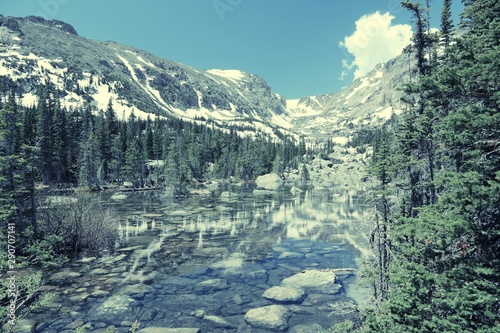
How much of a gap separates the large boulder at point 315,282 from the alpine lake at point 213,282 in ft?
0.22

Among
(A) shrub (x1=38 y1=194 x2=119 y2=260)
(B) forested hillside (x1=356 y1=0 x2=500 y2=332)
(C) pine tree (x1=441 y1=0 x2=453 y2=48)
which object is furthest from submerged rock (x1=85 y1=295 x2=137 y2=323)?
(C) pine tree (x1=441 y1=0 x2=453 y2=48)

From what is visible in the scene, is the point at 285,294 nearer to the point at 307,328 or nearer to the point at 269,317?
the point at 269,317

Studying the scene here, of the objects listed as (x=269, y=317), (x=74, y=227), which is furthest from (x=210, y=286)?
(x=74, y=227)

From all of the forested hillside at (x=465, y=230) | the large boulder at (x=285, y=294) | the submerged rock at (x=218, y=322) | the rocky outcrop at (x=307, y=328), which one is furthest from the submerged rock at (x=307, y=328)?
the forested hillside at (x=465, y=230)

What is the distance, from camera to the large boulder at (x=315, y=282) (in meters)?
19.3

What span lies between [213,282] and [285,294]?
5.32m

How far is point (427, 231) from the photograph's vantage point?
344 inches

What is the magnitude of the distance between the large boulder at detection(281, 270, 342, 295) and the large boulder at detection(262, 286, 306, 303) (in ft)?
3.18

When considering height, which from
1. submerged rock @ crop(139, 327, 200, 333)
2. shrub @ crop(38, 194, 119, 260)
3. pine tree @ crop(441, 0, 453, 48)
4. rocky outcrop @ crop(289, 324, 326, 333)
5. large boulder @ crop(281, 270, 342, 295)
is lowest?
rocky outcrop @ crop(289, 324, 326, 333)

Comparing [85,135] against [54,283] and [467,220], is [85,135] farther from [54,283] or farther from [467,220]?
[467,220]

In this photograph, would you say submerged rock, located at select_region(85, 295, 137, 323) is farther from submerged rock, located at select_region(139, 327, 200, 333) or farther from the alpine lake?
submerged rock, located at select_region(139, 327, 200, 333)

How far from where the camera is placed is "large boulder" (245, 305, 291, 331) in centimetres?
1499

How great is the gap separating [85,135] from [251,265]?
8594 cm

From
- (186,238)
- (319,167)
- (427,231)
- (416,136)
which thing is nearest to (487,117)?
(427,231)
